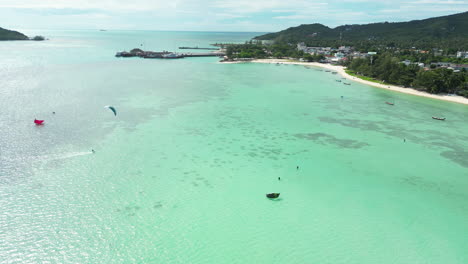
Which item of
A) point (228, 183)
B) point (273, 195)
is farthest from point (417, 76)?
point (228, 183)

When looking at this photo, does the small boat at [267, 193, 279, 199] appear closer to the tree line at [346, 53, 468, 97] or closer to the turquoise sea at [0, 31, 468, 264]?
the turquoise sea at [0, 31, 468, 264]

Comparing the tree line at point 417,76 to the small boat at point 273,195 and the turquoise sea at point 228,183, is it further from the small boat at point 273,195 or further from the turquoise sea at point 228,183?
the small boat at point 273,195

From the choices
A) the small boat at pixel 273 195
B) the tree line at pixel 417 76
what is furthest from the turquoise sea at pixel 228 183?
the tree line at pixel 417 76

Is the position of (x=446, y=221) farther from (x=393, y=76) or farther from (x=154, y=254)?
(x=393, y=76)

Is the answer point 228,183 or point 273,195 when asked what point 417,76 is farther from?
point 228,183

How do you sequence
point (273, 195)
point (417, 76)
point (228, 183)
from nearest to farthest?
point (273, 195) < point (228, 183) < point (417, 76)

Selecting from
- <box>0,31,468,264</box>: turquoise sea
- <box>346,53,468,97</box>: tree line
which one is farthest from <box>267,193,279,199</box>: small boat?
<box>346,53,468,97</box>: tree line

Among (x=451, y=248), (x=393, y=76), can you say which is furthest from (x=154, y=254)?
(x=393, y=76)

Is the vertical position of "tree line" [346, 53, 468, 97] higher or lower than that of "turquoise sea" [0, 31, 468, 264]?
higher

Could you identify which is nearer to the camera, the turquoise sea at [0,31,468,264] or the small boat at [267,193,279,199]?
the turquoise sea at [0,31,468,264]
